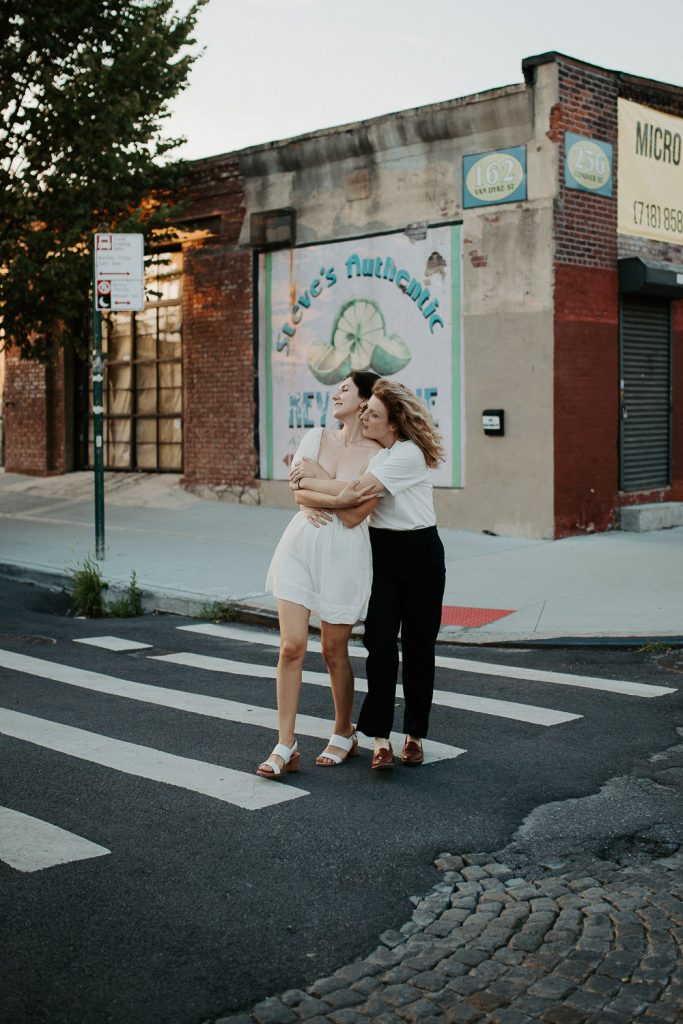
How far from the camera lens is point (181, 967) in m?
3.70

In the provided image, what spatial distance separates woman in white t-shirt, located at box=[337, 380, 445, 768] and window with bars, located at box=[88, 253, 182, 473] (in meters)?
14.1

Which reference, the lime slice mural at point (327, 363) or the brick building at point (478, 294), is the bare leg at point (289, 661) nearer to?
the brick building at point (478, 294)

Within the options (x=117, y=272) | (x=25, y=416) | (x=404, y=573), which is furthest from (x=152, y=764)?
(x=25, y=416)

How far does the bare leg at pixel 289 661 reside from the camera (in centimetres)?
577

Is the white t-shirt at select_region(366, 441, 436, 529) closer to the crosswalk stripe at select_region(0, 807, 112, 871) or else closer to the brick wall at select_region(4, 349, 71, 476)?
the crosswalk stripe at select_region(0, 807, 112, 871)

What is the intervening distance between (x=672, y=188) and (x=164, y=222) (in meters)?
7.34

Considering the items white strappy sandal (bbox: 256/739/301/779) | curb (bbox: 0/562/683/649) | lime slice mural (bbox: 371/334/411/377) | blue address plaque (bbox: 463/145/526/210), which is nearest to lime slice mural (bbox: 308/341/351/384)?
lime slice mural (bbox: 371/334/411/377)

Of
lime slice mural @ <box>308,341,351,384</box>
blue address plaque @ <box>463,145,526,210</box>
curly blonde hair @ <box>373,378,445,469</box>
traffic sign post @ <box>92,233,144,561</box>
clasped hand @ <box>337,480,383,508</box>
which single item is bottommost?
clasped hand @ <box>337,480,383,508</box>

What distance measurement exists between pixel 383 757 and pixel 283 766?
495 millimetres

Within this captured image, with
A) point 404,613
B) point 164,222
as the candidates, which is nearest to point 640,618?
point 404,613

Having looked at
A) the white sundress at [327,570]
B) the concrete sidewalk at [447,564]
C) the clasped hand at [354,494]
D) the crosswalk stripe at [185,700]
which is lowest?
the crosswalk stripe at [185,700]

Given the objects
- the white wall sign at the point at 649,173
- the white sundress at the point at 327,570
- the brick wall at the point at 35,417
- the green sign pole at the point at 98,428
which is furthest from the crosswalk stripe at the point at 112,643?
the brick wall at the point at 35,417

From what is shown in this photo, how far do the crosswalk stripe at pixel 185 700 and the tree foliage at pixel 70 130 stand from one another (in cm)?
880

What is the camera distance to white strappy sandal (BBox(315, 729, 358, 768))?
234 inches
